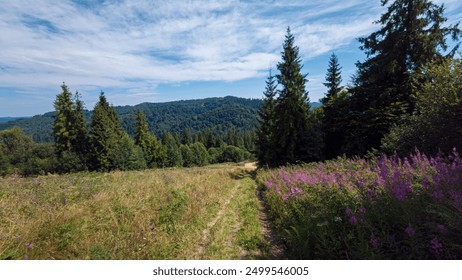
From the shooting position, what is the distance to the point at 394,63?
17.7 meters

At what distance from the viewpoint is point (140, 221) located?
620cm

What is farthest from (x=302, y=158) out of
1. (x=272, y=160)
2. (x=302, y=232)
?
(x=302, y=232)

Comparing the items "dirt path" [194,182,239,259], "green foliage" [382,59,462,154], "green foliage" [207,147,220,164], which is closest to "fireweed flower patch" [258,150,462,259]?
"dirt path" [194,182,239,259]

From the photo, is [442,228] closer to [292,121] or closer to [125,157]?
[292,121]

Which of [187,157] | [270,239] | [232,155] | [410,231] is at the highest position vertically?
[410,231]

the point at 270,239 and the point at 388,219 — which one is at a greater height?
the point at 388,219

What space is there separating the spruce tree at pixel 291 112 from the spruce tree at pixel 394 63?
437cm

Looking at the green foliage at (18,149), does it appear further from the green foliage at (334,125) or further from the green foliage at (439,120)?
the green foliage at (439,120)

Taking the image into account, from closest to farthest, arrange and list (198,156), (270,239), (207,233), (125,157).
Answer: (270,239)
(207,233)
(125,157)
(198,156)

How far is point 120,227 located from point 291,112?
20.0m

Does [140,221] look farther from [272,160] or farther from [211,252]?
[272,160]

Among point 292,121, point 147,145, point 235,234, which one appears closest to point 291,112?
point 292,121

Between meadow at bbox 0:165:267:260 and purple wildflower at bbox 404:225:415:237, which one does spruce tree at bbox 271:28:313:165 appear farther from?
purple wildflower at bbox 404:225:415:237
